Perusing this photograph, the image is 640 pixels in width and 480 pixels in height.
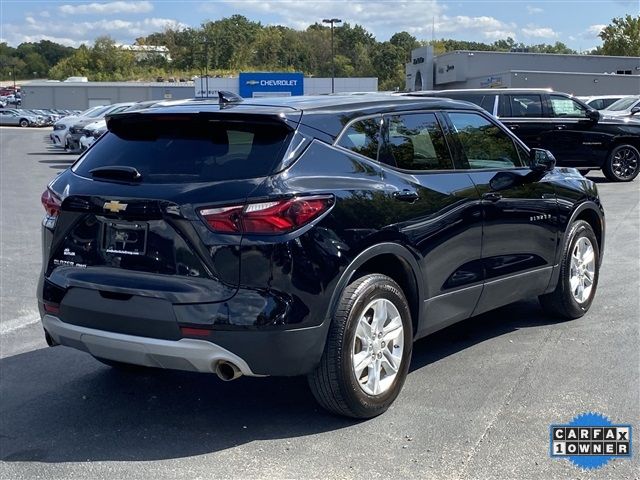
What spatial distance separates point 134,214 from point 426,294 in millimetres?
1853

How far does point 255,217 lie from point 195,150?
65 centimetres

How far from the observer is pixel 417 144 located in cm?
491

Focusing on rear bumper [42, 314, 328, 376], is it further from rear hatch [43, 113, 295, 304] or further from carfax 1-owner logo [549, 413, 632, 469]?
carfax 1-owner logo [549, 413, 632, 469]

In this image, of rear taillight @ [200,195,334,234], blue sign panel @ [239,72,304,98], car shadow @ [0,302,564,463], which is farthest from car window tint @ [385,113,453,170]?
blue sign panel @ [239,72,304,98]

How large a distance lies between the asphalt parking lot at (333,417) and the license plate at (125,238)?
1.06m

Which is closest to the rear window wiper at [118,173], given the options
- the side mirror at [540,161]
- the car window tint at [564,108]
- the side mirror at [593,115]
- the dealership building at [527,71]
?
the side mirror at [540,161]

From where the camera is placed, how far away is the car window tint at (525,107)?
1641cm

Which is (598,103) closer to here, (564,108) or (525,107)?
(564,108)

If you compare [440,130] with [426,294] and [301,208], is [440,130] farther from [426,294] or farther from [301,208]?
[301,208]

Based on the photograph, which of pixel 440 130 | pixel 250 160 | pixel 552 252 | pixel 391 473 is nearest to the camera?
pixel 391 473

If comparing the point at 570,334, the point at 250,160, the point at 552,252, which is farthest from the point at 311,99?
the point at 570,334

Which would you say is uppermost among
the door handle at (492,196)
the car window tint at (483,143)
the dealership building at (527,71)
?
the dealership building at (527,71)

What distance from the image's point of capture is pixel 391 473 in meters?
3.70

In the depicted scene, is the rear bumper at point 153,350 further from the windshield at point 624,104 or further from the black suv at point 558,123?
the windshield at point 624,104
